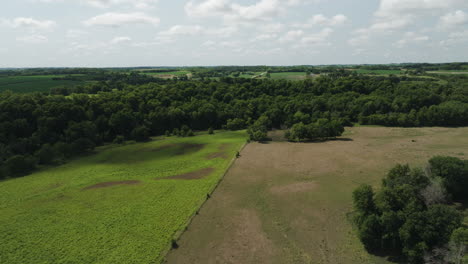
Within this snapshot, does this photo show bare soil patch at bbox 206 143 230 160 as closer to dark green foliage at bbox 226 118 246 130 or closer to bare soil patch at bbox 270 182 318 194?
bare soil patch at bbox 270 182 318 194

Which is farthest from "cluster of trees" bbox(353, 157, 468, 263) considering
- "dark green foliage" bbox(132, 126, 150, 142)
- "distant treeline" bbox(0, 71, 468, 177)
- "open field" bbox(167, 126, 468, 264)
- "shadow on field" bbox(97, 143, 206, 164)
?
"dark green foliage" bbox(132, 126, 150, 142)

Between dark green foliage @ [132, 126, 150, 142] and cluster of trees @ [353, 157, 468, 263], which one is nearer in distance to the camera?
cluster of trees @ [353, 157, 468, 263]

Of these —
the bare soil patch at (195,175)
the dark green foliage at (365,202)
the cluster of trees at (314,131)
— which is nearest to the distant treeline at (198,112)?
the cluster of trees at (314,131)

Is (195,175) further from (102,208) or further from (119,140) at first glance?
(119,140)

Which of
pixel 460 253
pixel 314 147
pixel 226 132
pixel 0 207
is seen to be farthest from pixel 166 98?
pixel 460 253

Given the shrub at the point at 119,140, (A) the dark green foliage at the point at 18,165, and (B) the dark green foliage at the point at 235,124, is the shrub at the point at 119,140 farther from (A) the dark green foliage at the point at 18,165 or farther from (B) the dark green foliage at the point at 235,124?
(B) the dark green foliage at the point at 235,124

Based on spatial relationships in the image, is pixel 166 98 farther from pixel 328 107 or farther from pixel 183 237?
pixel 183 237
